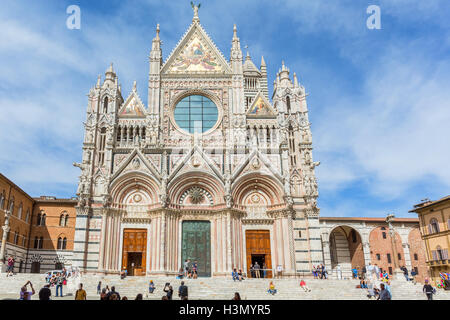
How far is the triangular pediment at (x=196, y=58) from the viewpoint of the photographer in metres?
34.5

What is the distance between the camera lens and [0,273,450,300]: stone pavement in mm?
21203

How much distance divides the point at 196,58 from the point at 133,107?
773 centimetres

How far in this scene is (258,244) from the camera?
96.0ft

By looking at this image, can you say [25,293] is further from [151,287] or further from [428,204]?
[428,204]

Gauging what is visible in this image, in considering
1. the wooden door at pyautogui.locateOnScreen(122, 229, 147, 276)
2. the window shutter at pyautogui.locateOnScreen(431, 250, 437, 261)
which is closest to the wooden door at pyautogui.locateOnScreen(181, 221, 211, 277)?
the wooden door at pyautogui.locateOnScreen(122, 229, 147, 276)

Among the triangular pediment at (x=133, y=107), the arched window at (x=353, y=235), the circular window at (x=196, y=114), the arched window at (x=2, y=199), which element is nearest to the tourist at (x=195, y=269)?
the circular window at (x=196, y=114)

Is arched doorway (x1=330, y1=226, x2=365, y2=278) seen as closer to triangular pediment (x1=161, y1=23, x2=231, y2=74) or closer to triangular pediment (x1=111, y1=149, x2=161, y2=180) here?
triangular pediment (x1=161, y1=23, x2=231, y2=74)

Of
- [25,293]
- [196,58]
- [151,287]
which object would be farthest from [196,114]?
[25,293]

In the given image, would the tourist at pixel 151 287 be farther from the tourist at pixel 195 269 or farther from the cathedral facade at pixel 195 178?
the cathedral facade at pixel 195 178

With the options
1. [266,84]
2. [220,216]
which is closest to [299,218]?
[220,216]

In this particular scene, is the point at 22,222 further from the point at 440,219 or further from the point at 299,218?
the point at 440,219

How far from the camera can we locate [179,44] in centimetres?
3512

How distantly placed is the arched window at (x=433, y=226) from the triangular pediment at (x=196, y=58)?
83.1 ft

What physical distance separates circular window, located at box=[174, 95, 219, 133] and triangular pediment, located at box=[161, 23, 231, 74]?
2.84 m
